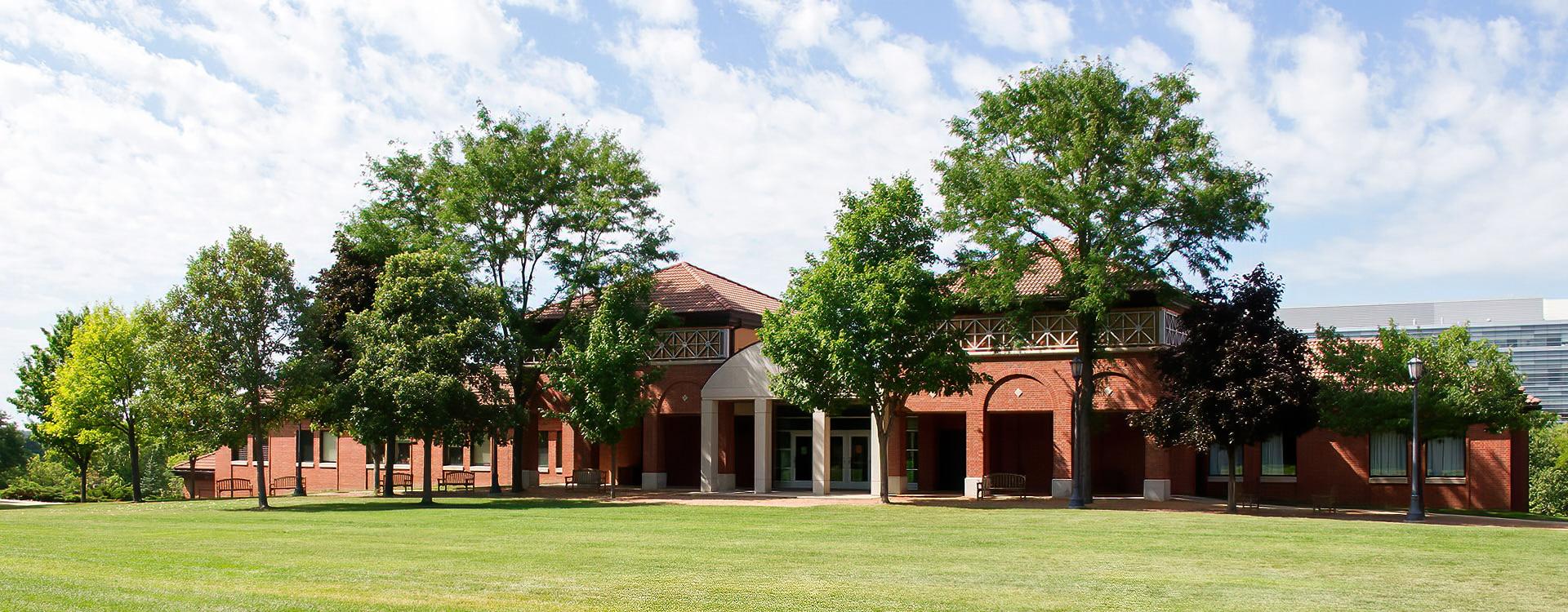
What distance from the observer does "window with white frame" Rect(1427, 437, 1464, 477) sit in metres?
35.2

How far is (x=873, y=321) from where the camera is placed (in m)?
32.2

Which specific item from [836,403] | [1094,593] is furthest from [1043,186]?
[1094,593]

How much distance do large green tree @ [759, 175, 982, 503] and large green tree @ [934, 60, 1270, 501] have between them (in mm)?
1328

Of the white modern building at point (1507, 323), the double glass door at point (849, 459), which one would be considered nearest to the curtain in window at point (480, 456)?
the double glass door at point (849, 459)

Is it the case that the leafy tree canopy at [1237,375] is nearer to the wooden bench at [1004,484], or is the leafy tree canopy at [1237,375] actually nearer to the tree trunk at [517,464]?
the wooden bench at [1004,484]

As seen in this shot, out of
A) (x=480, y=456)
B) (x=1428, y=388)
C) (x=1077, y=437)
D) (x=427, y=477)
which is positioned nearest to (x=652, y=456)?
(x=480, y=456)

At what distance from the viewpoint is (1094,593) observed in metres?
13.1

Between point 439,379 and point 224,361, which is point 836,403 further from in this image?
point 224,361

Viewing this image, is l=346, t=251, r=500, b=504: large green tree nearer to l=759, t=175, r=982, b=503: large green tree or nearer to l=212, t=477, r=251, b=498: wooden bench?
l=759, t=175, r=982, b=503: large green tree

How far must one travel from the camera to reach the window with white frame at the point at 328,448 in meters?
50.5

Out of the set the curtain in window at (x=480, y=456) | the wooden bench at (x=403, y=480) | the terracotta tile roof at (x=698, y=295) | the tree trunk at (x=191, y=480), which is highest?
the terracotta tile roof at (x=698, y=295)

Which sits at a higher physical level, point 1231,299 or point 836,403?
point 1231,299

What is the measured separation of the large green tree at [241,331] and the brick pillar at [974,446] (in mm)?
18349

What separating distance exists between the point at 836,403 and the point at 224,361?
16.1 meters
